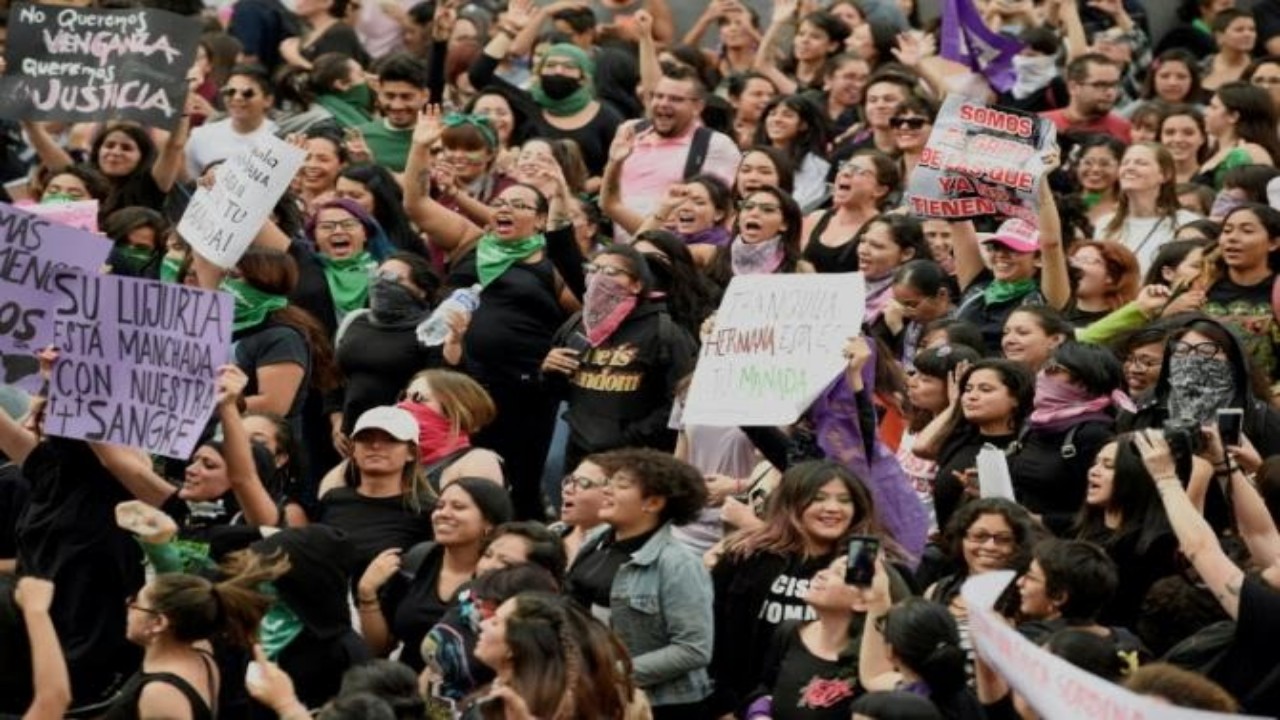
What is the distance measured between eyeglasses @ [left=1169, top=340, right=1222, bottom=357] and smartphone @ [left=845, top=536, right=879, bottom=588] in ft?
Result: 6.54

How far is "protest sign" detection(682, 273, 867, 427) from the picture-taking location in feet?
40.5

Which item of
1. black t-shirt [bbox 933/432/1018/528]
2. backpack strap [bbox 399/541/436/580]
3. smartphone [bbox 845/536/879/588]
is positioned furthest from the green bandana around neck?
smartphone [bbox 845/536/879/588]

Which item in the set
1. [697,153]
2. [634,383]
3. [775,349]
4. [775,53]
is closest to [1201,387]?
[775,349]

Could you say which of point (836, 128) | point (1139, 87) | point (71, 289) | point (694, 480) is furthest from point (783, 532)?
point (1139, 87)

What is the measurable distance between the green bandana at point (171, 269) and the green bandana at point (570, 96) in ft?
9.47

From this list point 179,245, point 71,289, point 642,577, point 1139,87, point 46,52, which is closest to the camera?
point 642,577

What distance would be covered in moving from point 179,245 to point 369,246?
104cm

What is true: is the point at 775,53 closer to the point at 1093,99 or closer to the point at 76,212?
the point at 1093,99

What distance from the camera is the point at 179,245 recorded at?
602 inches

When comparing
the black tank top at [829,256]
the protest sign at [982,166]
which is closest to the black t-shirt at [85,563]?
the protest sign at [982,166]

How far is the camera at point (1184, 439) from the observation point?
1106 centimetres

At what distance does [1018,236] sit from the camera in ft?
46.9

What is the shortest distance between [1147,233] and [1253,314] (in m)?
1.58

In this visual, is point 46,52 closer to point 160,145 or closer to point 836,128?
point 160,145
